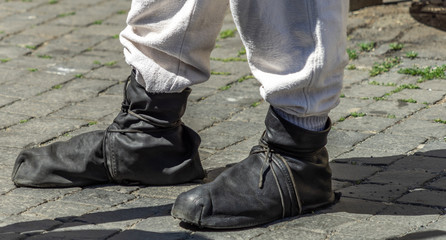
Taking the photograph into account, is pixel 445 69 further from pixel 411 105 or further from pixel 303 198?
pixel 303 198

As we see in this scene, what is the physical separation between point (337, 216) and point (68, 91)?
7.01ft

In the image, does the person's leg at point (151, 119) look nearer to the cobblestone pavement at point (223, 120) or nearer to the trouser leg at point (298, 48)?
the cobblestone pavement at point (223, 120)

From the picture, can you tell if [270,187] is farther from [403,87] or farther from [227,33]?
[227,33]

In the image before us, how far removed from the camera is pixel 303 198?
271 cm

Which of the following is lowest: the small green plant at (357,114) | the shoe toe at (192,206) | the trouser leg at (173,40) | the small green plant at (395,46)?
the small green plant at (395,46)

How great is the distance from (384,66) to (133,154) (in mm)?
2030

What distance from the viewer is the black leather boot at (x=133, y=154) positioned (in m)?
3.01

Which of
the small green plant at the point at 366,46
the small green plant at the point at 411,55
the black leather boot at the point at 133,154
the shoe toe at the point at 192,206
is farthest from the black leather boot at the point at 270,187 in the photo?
the small green plant at the point at 366,46

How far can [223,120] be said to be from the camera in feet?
12.7

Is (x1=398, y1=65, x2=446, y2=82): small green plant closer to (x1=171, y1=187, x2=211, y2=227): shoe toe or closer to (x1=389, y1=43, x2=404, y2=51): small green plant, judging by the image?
(x1=389, y1=43, x2=404, y2=51): small green plant

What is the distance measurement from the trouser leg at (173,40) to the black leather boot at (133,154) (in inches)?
3.0

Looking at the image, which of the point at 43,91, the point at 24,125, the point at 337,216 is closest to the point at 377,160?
the point at 337,216

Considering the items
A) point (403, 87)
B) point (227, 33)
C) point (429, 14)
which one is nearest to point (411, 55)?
point (403, 87)

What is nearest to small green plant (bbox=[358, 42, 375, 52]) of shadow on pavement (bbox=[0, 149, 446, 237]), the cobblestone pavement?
the cobblestone pavement
